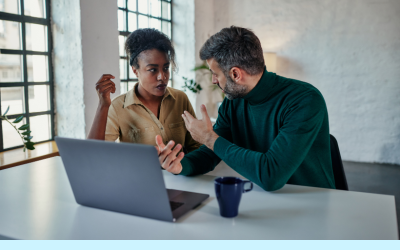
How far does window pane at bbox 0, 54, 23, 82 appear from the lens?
2660mm

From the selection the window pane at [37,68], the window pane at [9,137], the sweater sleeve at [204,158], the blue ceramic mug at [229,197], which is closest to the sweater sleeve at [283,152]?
the sweater sleeve at [204,158]

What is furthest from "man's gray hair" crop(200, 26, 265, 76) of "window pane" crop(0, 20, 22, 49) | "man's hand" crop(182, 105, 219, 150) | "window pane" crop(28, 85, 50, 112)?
"window pane" crop(28, 85, 50, 112)

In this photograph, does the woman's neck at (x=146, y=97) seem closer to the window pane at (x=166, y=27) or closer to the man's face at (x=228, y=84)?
the man's face at (x=228, y=84)

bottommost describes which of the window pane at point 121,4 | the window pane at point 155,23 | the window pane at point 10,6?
the window pane at point 10,6

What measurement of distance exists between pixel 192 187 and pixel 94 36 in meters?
2.19

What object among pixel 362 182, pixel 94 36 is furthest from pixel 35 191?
pixel 362 182

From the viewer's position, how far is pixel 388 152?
14.6 feet

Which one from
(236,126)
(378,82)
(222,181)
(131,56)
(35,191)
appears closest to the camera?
(222,181)

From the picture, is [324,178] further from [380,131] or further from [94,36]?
[380,131]

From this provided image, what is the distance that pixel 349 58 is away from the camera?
14.6 ft

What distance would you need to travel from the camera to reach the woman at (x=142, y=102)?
6.36 feet

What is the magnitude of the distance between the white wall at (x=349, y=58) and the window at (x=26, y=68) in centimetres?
233

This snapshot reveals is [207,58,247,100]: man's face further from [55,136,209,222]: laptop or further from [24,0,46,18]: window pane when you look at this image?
[24,0,46,18]: window pane

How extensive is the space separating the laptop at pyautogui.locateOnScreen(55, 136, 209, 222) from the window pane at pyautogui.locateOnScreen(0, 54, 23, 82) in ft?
6.65
